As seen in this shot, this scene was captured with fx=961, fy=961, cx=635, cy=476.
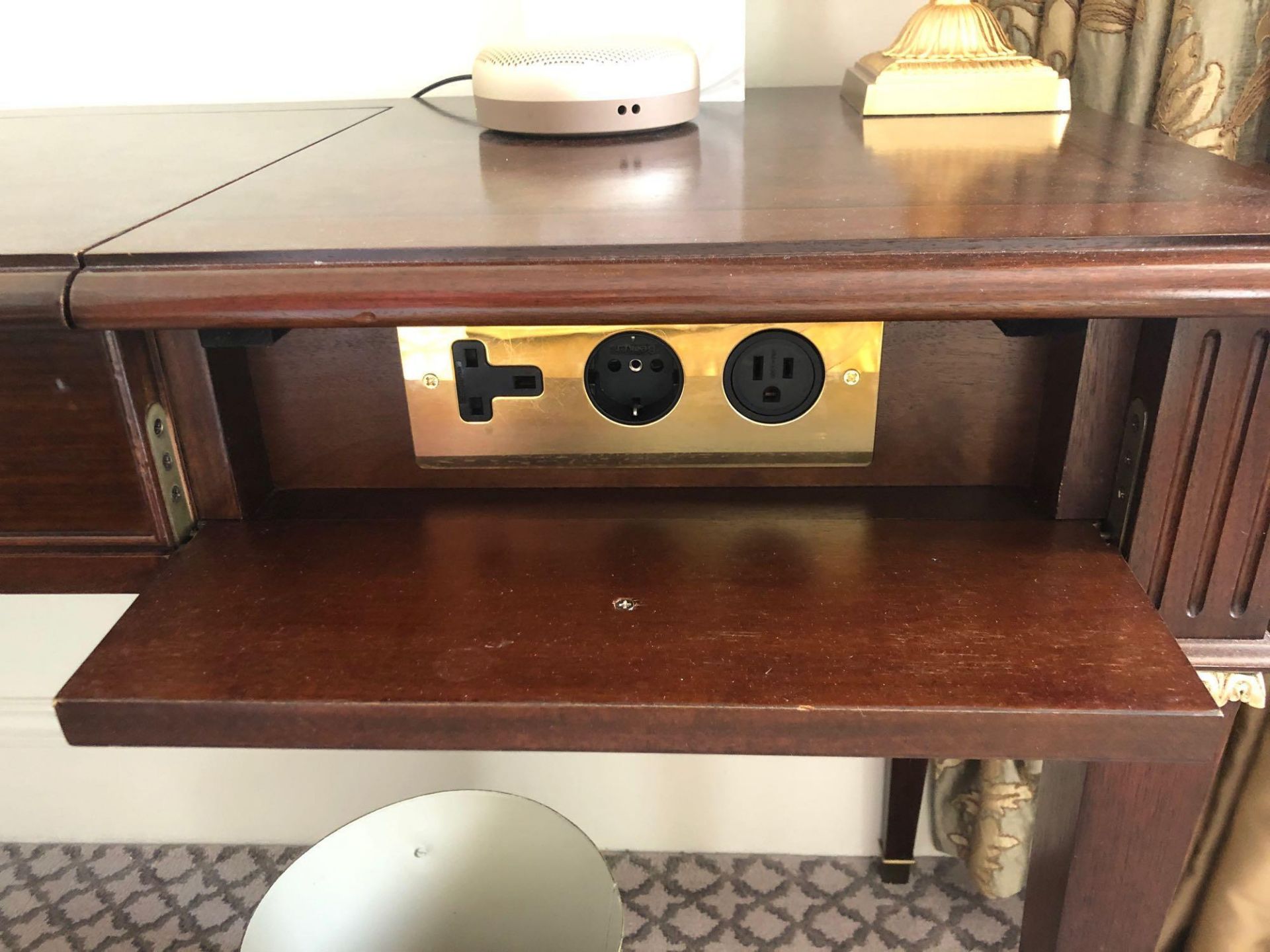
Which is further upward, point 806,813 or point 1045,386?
point 1045,386

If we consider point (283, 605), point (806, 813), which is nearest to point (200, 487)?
point (283, 605)

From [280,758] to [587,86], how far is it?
788 millimetres

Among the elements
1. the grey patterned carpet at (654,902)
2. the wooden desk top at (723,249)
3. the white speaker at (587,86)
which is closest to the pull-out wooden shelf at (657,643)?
the wooden desk top at (723,249)

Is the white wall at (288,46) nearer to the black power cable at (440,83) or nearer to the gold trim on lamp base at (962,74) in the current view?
the black power cable at (440,83)

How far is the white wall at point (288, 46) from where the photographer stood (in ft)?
2.52

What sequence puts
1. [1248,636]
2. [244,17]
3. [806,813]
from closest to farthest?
[1248,636] → [244,17] → [806,813]

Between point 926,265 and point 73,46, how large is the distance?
2.60 ft

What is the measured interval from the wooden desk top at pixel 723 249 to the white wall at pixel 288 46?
0.36 m

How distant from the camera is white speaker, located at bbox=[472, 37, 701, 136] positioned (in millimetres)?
584

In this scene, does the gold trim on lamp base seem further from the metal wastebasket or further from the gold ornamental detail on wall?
the metal wastebasket

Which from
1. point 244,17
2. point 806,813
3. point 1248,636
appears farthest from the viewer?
point 806,813

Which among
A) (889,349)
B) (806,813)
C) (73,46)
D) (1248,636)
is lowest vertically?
(806,813)

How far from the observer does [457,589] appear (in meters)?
0.44

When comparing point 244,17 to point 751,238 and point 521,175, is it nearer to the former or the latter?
point 521,175
